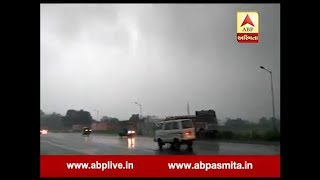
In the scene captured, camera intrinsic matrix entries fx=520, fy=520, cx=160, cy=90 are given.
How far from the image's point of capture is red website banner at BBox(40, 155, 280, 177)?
43.5 ft

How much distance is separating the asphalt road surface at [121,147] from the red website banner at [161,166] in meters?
0.45

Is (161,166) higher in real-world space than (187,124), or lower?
lower

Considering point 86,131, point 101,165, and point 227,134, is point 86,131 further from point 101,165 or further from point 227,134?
point 227,134

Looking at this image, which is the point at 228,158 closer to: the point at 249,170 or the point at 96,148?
the point at 249,170

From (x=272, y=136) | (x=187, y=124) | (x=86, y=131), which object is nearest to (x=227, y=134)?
(x=187, y=124)

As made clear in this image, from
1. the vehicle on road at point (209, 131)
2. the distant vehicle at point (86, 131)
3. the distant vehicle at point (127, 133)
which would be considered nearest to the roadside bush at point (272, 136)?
the vehicle on road at point (209, 131)

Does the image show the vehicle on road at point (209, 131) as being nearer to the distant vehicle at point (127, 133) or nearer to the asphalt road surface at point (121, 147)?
the asphalt road surface at point (121, 147)

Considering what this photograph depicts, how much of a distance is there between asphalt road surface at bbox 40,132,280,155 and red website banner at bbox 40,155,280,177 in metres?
0.45

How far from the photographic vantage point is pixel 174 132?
19.6 m

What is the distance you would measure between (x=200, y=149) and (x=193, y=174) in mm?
1816

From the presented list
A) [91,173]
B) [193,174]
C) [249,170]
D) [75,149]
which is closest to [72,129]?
[75,149]

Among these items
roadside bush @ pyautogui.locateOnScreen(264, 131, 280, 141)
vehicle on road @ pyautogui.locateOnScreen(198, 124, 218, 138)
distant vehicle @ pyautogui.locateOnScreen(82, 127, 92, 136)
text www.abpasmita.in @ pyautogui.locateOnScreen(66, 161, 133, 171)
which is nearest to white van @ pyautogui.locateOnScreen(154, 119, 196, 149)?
vehicle on road @ pyautogui.locateOnScreen(198, 124, 218, 138)

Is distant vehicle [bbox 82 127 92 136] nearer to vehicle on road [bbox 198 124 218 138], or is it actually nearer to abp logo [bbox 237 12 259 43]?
vehicle on road [bbox 198 124 218 138]

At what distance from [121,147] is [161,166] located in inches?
92.5
